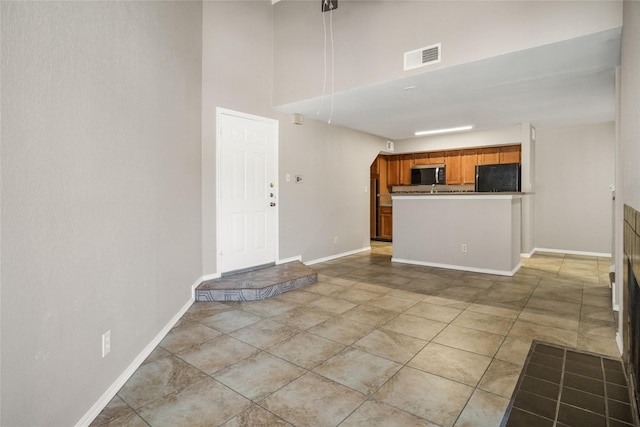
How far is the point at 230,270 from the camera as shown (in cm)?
439

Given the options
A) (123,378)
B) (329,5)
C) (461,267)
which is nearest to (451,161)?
(461,267)

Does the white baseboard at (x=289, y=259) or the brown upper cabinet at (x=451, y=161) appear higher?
the brown upper cabinet at (x=451, y=161)

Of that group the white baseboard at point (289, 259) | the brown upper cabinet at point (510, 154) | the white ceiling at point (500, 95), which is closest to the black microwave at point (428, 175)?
the brown upper cabinet at point (510, 154)

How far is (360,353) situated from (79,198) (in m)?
2.00

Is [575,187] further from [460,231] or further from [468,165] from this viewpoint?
[460,231]

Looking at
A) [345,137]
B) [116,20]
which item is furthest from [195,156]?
[345,137]

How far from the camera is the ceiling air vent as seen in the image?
11.2 ft

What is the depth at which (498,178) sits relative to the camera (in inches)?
271

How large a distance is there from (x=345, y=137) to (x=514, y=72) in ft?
10.7

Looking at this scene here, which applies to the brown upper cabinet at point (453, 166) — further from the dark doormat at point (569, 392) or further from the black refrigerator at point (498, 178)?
the dark doormat at point (569, 392)

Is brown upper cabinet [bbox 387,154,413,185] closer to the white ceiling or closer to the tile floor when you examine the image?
the white ceiling

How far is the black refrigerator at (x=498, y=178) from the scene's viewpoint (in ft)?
21.9

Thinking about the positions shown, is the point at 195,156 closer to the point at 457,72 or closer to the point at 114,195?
the point at 114,195

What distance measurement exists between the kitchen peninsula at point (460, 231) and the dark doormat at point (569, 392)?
2.57 m
